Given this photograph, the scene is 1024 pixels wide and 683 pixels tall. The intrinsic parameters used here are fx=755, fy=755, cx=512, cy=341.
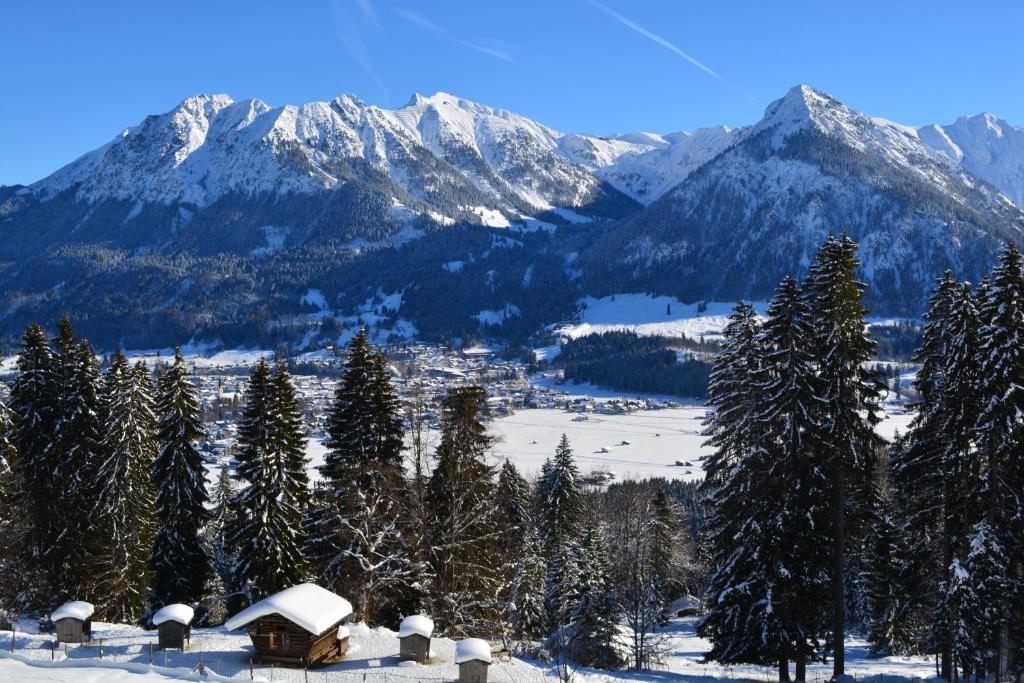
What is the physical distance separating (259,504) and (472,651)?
549 inches

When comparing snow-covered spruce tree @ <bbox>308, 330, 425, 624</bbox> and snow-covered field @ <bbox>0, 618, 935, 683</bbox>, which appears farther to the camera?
snow-covered spruce tree @ <bbox>308, 330, 425, 624</bbox>

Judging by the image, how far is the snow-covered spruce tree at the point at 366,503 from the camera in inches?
1214

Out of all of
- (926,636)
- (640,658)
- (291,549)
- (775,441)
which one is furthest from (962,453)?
(291,549)

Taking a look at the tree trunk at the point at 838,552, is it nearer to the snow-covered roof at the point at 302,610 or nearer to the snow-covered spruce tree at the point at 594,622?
the snow-covered spruce tree at the point at 594,622

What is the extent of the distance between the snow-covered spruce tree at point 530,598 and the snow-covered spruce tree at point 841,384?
20613 mm

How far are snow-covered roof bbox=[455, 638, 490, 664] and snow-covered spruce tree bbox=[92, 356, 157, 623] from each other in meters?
20.4

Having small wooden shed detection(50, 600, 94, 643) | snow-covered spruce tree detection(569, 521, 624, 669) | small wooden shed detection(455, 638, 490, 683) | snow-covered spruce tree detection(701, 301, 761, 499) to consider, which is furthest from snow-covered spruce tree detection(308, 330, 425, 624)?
snow-covered spruce tree detection(701, 301, 761, 499)

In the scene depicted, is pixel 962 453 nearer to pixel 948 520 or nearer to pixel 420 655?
pixel 948 520

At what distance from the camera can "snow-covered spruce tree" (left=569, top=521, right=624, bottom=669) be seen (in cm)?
4066

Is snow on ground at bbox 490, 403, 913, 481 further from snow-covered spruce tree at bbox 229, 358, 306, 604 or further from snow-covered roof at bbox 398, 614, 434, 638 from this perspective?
snow-covered roof at bbox 398, 614, 434, 638

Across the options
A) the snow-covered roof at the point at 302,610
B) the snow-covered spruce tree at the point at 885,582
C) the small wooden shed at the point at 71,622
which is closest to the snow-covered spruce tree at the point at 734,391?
the snow-covered spruce tree at the point at 885,582

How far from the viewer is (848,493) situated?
90.4 feet

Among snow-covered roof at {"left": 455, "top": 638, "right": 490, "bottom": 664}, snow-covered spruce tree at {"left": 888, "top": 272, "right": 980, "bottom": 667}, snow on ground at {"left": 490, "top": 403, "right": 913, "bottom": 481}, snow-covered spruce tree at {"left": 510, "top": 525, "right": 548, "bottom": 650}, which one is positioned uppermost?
snow-covered spruce tree at {"left": 888, "top": 272, "right": 980, "bottom": 667}

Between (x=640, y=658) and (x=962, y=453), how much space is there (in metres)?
19.5
